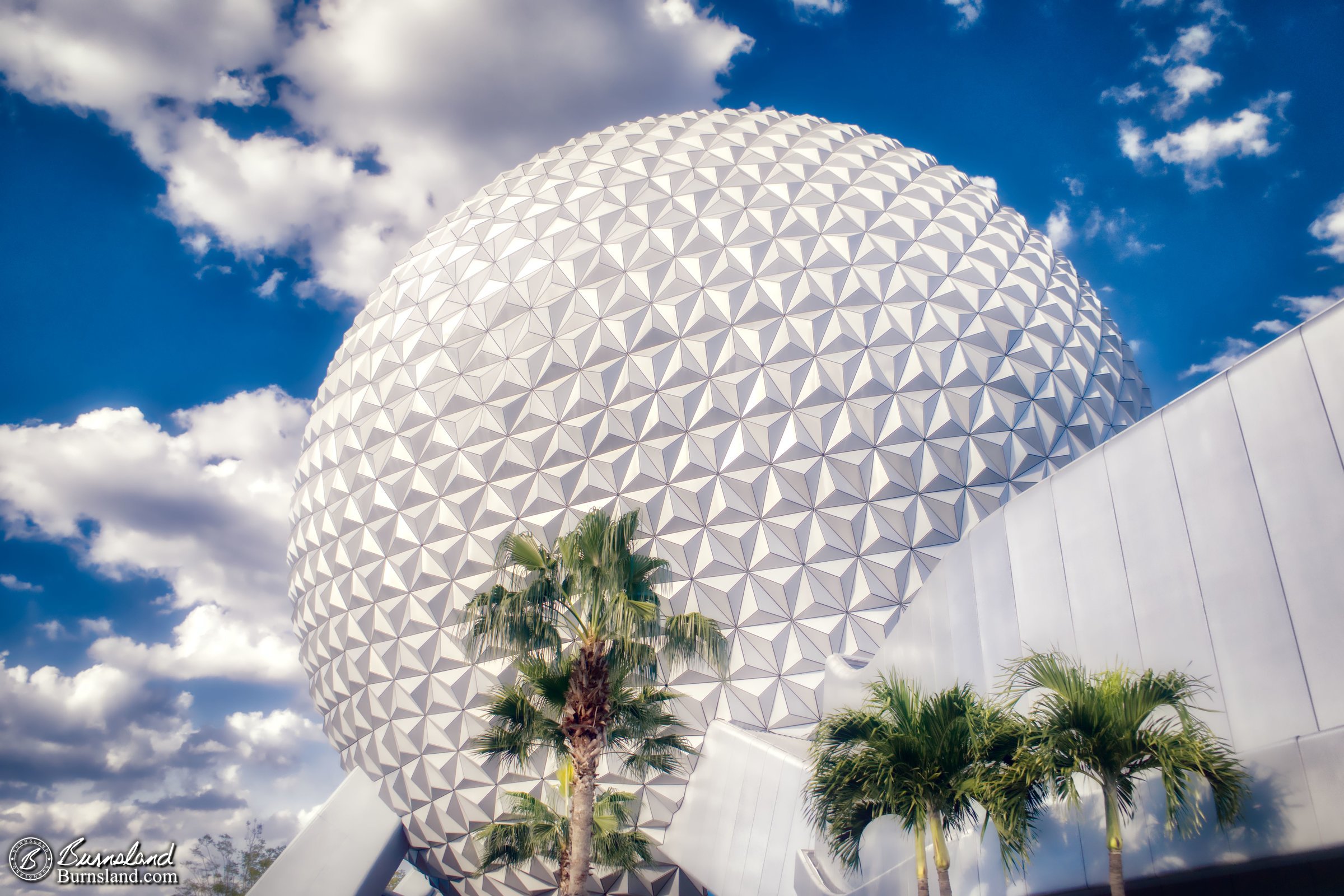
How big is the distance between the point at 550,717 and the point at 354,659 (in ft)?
34.9

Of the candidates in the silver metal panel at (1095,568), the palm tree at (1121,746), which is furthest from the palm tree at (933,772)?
the silver metal panel at (1095,568)

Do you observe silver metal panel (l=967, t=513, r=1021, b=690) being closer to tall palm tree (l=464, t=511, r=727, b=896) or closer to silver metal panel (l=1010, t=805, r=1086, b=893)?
silver metal panel (l=1010, t=805, r=1086, b=893)

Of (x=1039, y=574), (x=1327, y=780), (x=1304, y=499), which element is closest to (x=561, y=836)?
(x=1039, y=574)

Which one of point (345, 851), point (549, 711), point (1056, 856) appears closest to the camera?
point (1056, 856)

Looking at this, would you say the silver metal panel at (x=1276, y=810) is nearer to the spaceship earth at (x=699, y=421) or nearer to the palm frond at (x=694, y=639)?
the palm frond at (x=694, y=639)

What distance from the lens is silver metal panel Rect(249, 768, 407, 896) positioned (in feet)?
54.6

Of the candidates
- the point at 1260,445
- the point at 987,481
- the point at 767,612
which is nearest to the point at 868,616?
the point at 767,612

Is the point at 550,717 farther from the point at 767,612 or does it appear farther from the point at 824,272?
the point at 824,272

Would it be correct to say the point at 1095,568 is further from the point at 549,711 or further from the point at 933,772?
the point at 549,711

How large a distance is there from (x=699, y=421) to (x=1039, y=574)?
8.28 meters

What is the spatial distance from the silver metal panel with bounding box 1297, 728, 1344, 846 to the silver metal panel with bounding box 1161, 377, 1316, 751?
160 mm

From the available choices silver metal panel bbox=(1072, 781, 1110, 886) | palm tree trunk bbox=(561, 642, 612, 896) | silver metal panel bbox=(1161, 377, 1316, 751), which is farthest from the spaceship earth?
silver metal panel bbox=(1161, 377, 1316, 751)

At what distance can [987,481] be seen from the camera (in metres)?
16.2

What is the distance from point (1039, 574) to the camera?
945 centimetres
